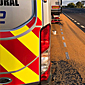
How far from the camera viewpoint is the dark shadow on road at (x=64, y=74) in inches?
146

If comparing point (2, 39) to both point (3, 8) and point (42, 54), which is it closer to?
point (3, 8)

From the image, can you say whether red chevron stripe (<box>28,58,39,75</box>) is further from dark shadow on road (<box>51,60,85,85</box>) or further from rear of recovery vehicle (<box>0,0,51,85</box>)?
dark shadow on road (<box>51,60,85,85</box>)

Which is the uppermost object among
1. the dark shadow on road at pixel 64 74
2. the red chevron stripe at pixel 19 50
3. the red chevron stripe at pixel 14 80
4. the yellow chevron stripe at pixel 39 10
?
the yellow chevron stripe at pixel 39 10

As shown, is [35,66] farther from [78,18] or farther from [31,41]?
[78,18]

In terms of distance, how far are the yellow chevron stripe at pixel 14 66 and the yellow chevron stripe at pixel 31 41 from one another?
0.84ft

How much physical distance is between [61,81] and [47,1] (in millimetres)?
2354

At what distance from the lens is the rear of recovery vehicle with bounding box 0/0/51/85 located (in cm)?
196

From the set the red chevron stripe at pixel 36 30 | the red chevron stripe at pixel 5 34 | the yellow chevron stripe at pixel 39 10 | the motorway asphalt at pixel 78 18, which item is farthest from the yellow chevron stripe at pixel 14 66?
the motorway asphalt at pixel 78 18

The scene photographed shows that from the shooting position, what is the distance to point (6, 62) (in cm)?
208

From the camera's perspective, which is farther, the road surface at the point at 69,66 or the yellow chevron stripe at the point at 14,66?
the road surface at the point at 69,66

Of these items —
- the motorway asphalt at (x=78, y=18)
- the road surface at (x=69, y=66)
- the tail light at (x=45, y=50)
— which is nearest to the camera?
the tail light at (x=45, y=50)

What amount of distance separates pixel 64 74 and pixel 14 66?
2.33m

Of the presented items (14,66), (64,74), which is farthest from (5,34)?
(64,74)

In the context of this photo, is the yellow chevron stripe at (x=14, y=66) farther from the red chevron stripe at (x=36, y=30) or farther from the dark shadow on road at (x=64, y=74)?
the dark shadow on road at (x=64, y=74)
